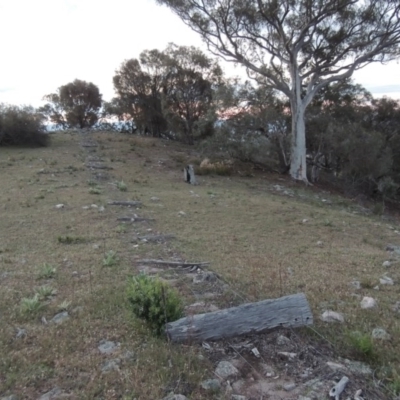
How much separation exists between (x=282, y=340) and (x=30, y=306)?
8.90ft

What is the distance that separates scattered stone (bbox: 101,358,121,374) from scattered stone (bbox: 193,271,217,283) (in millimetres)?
2044

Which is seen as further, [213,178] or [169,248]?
[213,178]

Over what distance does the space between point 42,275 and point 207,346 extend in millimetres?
2915

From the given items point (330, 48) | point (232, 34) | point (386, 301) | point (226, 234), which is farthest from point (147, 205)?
point (330, 48)

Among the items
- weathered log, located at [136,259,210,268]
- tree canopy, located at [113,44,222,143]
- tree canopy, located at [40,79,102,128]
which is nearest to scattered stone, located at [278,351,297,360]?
weathered log, located at [136,259,210,268]

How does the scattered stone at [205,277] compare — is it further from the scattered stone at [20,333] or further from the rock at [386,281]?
the rock at [386,281]

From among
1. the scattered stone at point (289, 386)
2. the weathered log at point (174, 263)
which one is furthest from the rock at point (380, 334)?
the weathered log at point (174, 263)

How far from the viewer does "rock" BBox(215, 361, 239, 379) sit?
318cm

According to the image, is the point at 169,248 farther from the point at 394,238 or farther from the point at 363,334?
the point at 394,238

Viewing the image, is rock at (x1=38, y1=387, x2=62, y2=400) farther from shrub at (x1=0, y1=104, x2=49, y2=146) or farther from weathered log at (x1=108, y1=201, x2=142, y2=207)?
shrub at (x1=0, y1=104, x2=49, y2=146)

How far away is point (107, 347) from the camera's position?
11.7 ft

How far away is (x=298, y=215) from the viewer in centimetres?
1077

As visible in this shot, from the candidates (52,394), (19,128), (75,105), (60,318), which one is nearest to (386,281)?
(60,318)

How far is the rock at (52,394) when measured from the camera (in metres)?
Result: 2.90
